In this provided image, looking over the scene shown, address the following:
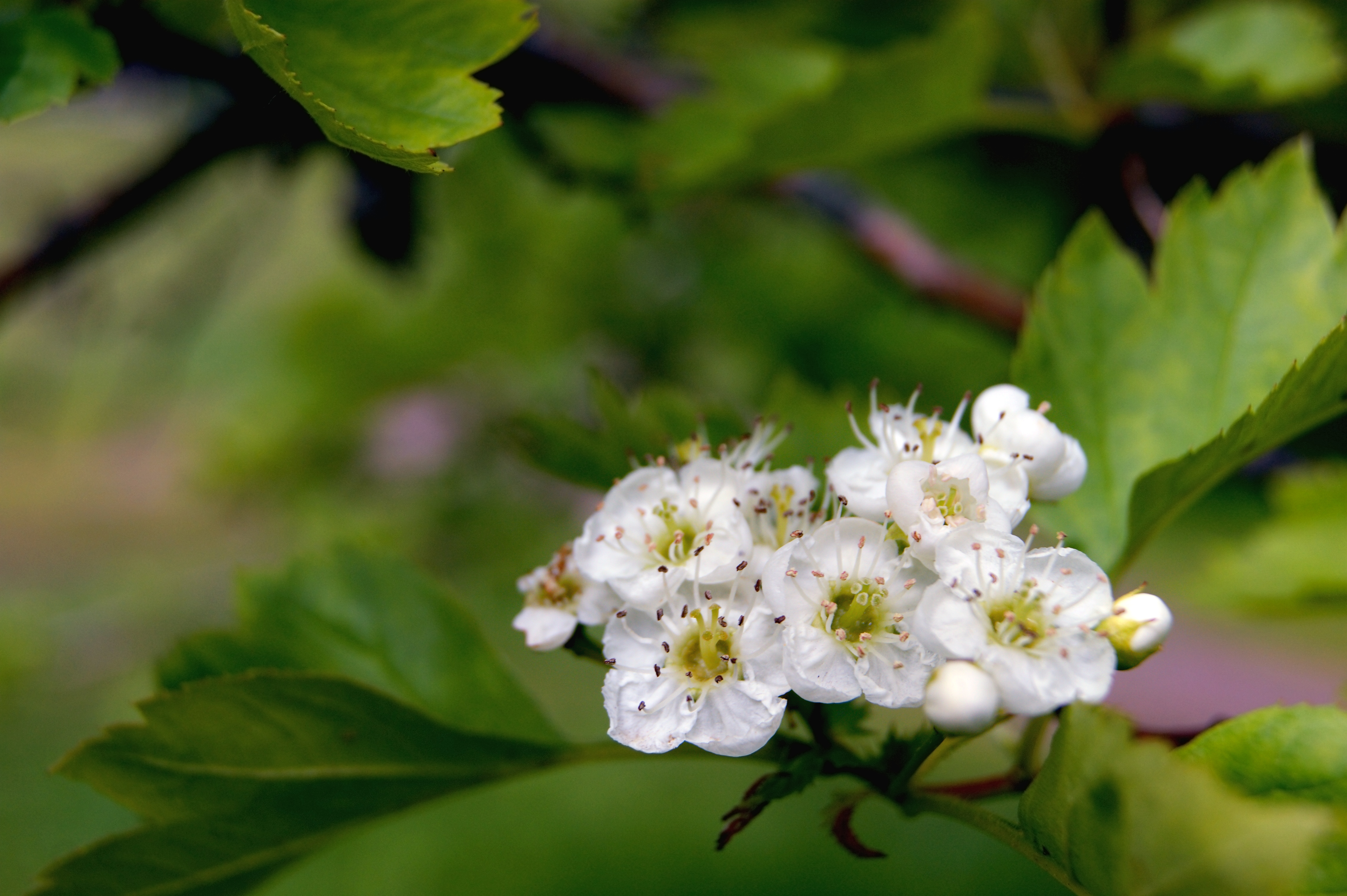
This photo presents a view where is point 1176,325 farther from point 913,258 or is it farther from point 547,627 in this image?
point 547,627

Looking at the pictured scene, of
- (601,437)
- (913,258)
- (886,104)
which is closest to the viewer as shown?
(601,437)

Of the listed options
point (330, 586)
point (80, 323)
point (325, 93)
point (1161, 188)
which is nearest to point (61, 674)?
point (80, 323)

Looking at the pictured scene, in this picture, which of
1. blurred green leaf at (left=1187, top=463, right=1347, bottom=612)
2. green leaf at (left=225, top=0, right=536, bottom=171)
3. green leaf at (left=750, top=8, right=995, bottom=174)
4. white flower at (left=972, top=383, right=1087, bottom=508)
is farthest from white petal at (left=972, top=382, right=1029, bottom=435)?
blurred green leaf at (left=1187, top=463, right=1347, bottom=612)

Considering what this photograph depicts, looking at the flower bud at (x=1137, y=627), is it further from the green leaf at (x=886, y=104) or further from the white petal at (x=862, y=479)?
the green leaf at (x=886, y=104)

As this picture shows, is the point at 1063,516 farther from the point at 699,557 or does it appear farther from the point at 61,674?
the point at 61,674

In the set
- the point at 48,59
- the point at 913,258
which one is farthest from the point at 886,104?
the point at 48,59
